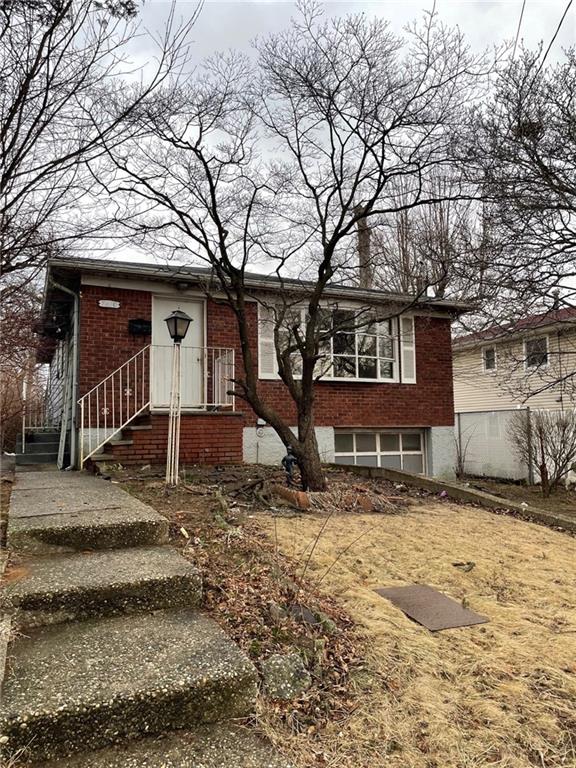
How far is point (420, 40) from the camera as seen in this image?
19.5ft

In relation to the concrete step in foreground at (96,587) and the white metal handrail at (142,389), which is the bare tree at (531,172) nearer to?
the white metal handrail at (142,389)

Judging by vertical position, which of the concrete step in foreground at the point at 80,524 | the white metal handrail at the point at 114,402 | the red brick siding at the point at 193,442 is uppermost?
the white metal handrail at the point at 114,402

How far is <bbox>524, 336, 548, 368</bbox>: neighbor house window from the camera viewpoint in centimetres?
809

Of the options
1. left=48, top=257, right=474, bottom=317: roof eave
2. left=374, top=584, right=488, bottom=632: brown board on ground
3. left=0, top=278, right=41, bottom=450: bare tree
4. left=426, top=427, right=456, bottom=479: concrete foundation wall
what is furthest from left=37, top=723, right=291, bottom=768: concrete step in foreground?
left=426, top=427, right=456, bottom=479: concrete foundation wall

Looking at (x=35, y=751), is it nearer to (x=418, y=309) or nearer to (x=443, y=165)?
(x=443, y=165)

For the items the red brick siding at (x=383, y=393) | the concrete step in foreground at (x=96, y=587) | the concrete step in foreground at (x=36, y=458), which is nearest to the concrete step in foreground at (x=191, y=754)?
the concrete step in foreground at (x=96, y=587)

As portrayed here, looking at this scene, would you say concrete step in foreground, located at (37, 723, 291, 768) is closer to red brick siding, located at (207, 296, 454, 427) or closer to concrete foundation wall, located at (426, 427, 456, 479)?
red brick siding, located at (207, 296, 454, 427)

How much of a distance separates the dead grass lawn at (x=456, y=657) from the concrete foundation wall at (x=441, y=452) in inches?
251

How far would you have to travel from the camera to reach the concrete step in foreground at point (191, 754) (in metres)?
1.69

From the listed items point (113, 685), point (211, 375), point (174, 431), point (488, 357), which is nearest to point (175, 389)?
point (174, 431)

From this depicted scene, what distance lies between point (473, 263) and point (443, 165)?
5.75ft

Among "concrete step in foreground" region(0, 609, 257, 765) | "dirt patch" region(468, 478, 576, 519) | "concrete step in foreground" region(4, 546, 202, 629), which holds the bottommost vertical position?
"dirt patch" region(468, 478, 576, 519)

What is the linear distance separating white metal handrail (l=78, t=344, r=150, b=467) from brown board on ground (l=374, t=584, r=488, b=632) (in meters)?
5.10

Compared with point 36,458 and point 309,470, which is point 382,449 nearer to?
point 309,470
